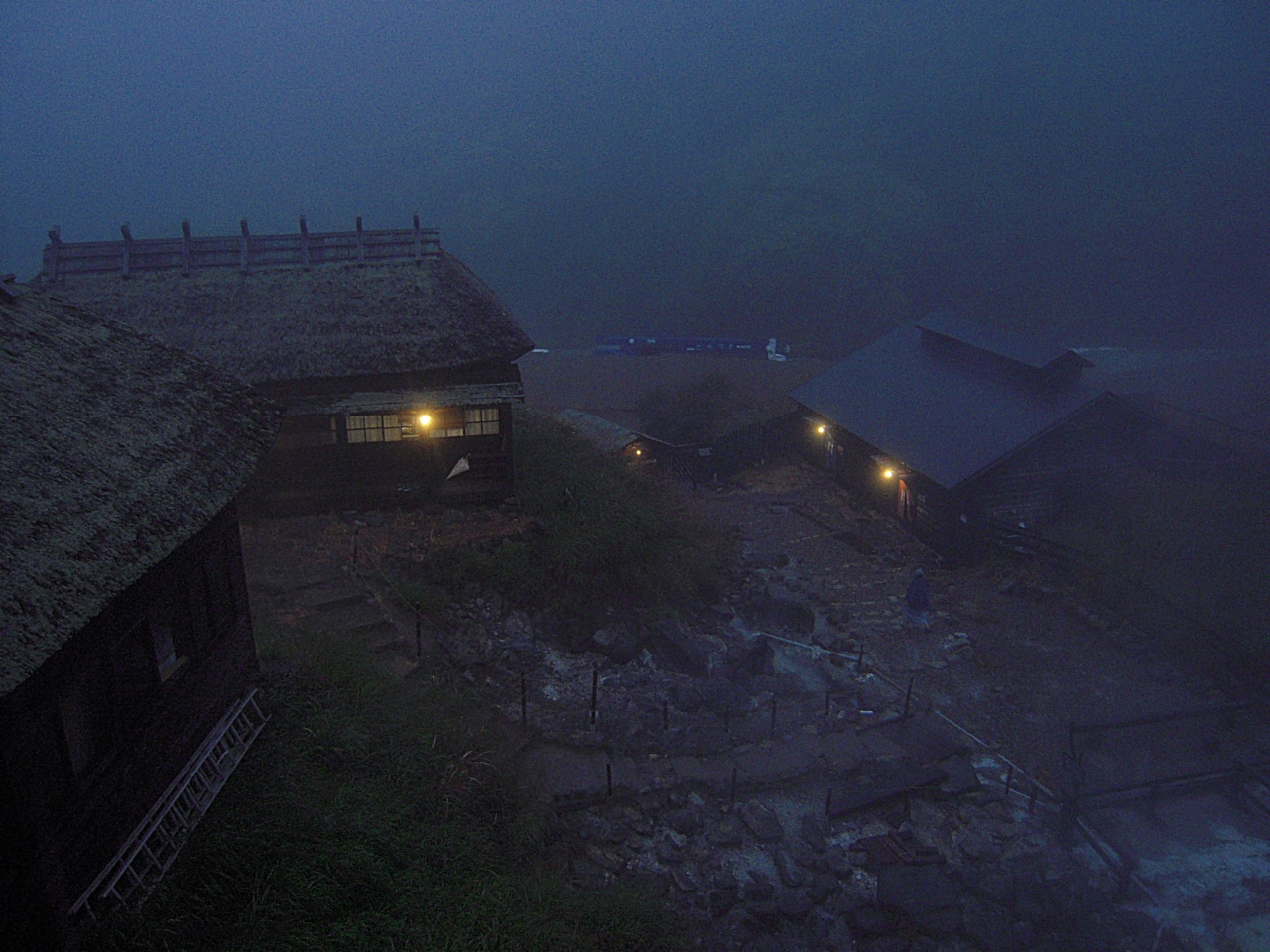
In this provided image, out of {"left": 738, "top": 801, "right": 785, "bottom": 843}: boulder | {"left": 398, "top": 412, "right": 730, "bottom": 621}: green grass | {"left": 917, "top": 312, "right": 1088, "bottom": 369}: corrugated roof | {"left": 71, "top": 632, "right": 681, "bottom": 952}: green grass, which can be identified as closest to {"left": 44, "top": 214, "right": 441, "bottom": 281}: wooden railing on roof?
{"left": 398, "top": 412, "right": 730, "bottom": 621}: green grass

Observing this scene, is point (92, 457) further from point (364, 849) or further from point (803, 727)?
point (803, 727)

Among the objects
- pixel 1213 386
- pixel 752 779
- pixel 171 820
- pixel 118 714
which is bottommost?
pixel 752 779

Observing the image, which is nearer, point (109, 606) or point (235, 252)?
point (109, 606)

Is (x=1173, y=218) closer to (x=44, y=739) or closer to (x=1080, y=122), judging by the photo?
(x=1080, y=122)

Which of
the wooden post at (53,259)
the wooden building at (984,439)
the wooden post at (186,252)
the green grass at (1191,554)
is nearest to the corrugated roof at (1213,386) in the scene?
the wooden building at (984,439)

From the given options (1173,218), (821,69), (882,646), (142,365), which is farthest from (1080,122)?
(142,365)

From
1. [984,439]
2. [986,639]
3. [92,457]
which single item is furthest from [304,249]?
[984,439]
